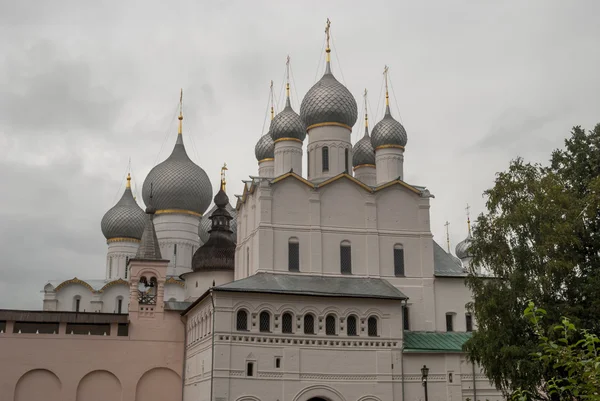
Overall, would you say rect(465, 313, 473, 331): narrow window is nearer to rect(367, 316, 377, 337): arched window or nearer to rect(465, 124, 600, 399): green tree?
rect(367, 316, 377, 337): arched window


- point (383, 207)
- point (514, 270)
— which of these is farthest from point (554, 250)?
point (383, 207)

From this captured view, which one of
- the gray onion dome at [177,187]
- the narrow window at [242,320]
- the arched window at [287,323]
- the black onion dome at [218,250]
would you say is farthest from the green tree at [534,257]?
the gray onion dome at [177,187]

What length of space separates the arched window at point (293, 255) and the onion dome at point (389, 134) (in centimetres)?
645

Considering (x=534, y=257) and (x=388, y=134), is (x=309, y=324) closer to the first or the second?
(x=534, y=257)

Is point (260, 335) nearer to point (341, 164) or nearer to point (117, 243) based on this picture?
point (341, 164)

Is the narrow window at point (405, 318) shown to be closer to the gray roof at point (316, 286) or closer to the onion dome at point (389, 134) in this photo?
the gray roof at point (316, 286)

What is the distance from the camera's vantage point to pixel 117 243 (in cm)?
4331

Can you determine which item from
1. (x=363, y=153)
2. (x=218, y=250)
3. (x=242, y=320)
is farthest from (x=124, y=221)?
(x=242, y=320)

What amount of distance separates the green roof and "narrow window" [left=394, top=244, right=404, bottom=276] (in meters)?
2.34

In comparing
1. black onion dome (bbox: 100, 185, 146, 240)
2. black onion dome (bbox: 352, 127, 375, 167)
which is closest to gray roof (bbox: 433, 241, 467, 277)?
black onion dome (bbox: 352, 127, 375, 167)

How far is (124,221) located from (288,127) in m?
16.6

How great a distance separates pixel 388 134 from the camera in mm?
31234

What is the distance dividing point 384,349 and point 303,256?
15.1ft

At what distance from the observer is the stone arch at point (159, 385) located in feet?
94.5
